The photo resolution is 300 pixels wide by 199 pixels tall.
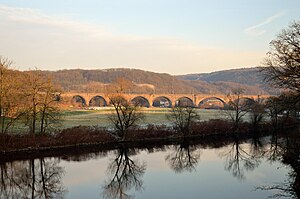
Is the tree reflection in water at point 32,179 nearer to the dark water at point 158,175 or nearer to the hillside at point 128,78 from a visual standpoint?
the dark water at point 158,175

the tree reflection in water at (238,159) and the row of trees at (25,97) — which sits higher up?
the row of trees at (25,97)

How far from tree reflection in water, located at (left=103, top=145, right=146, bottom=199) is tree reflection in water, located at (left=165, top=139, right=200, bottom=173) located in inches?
92.4

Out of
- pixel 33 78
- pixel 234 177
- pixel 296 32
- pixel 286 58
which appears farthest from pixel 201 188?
pixel 33 78

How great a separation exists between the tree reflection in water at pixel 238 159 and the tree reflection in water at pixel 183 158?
2.32m

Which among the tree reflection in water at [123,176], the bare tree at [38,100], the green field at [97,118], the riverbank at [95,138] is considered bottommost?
the tree reflection in water at [123,176]

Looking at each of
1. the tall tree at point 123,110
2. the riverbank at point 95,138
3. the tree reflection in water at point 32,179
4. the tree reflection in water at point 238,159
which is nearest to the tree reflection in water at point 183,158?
the tree reflection in water at point 238,159

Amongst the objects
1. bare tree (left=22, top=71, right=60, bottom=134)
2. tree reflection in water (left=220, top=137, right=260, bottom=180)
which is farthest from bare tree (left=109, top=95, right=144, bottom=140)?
tree reflection in water (left=220, top=137, right=260, bottom=180)

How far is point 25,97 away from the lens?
2720 cm

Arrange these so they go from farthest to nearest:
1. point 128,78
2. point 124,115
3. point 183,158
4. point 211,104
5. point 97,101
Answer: point 128,78 < point 211,104 < point 97,101 < point 124,115 < point 183,158

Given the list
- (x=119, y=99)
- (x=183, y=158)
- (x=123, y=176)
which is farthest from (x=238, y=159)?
(x=119, y=99)

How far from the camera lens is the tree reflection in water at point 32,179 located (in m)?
16.4

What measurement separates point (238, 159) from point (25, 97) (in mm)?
17527

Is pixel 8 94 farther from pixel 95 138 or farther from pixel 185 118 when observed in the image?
pixel 185 118

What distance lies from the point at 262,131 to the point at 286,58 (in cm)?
3101
